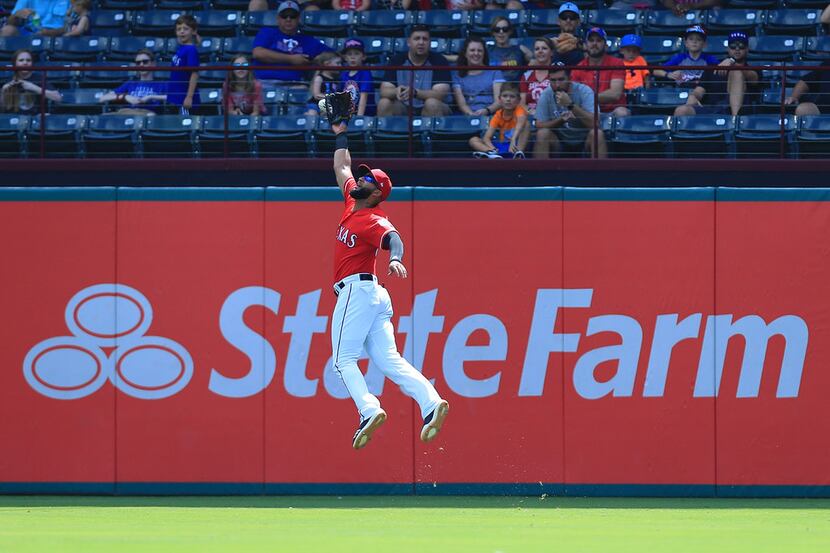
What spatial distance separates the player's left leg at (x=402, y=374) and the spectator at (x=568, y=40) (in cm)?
465

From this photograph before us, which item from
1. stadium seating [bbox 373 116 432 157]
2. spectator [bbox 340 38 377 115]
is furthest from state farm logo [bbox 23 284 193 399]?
spectator [bbox 340 38 377 115]

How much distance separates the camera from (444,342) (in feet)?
37.6

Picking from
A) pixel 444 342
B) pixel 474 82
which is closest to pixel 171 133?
pixel 474 82

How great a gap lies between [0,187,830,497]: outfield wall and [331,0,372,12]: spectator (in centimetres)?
484

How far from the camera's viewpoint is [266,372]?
37.8 feet

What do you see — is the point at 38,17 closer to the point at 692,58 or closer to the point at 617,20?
the point at 617,20

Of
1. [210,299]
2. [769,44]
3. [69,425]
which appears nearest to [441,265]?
[210,299]

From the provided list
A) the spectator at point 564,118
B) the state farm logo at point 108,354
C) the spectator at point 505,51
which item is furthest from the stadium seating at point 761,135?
the state farm logo at point 108,354

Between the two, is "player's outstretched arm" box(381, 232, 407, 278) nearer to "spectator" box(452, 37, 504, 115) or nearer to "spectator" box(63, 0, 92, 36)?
"spectator" box(452, 37, 504, 115)

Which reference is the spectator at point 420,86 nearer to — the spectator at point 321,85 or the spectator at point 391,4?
the spectator at point 321,85

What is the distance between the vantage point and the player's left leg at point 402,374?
367 inches

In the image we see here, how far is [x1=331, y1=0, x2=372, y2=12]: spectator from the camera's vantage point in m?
15.7

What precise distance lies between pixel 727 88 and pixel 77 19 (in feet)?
26.3
